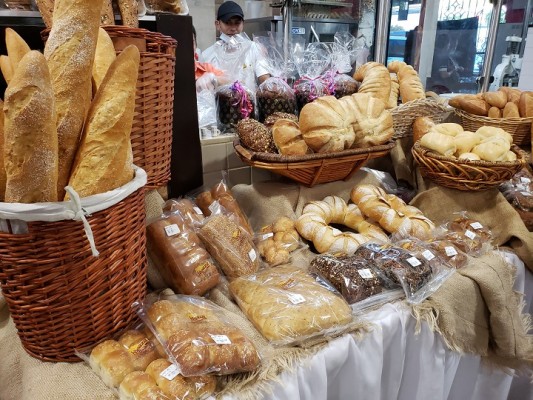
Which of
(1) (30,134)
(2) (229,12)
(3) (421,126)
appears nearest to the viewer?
(1) (30,134)

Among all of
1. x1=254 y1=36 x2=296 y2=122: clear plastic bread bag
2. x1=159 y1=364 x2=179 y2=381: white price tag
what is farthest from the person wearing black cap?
x1=159 y1=364 x2=179 y2=381: white price tag

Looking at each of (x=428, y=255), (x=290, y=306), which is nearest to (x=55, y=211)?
(x=290, y=306)

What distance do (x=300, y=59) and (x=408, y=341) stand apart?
4.58ft

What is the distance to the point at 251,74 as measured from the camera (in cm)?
183

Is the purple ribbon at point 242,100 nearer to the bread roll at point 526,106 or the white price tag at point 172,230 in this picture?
the white price tag at point 172,230

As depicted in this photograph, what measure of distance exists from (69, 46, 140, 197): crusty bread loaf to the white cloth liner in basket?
0.03m

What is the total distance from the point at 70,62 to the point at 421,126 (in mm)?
1364

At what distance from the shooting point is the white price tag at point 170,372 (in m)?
0.71

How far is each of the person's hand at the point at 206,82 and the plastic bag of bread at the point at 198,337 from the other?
92 centimetres

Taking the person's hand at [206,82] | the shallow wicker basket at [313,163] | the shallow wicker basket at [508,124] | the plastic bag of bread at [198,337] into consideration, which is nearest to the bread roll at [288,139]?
the shallow wicker basket at [313,163]

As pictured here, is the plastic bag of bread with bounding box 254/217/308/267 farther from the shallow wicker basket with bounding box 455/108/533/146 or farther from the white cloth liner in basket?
the shallow wicker basket with bounding box 455/108/533/146

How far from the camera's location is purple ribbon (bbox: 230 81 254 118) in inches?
58.3

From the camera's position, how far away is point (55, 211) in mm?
612

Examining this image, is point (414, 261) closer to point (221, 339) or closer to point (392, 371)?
point (392, 371)
